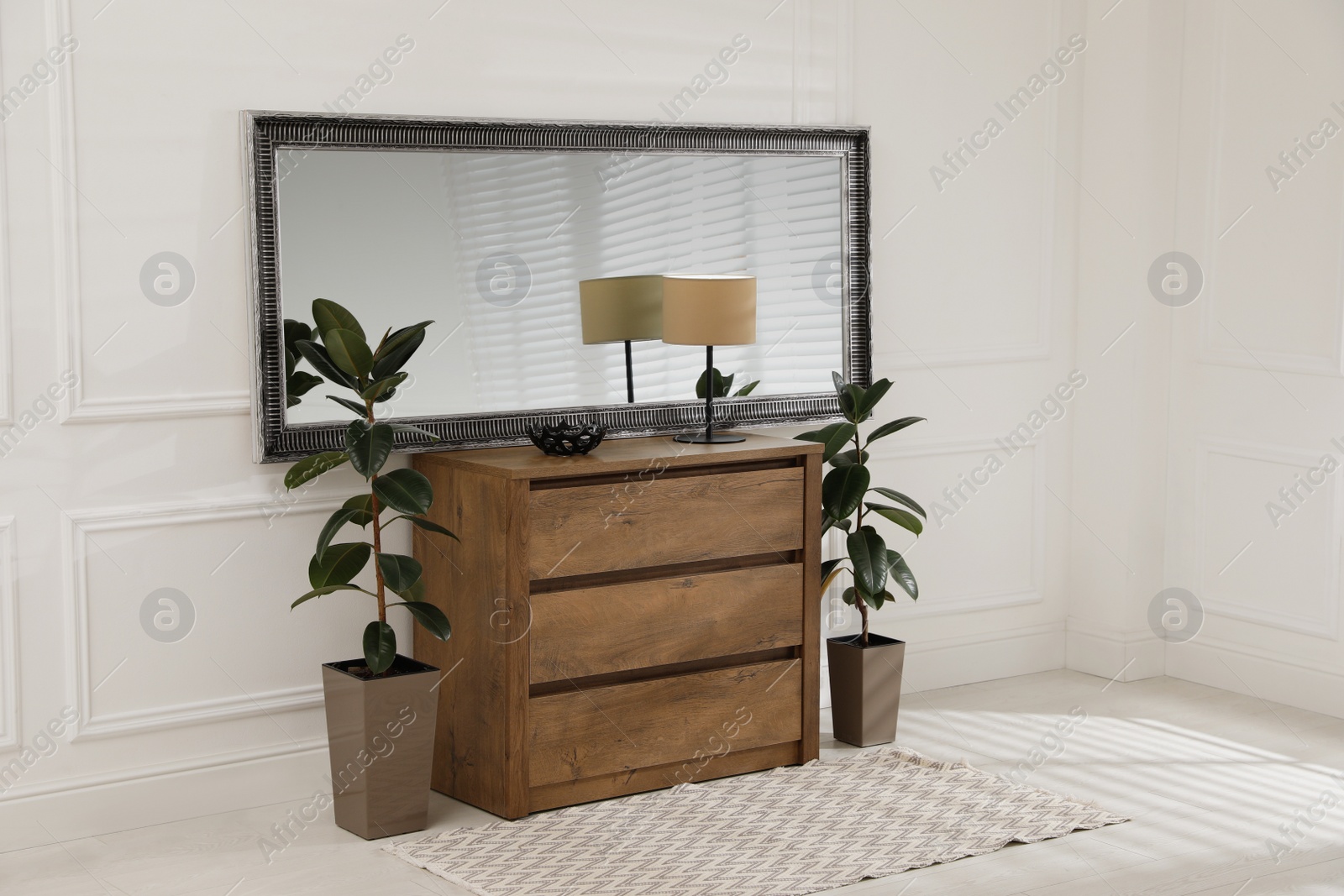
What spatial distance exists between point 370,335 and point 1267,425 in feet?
9.29

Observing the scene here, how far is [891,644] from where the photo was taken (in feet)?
13.4

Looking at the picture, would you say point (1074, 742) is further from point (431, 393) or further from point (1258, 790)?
point (431, 393)

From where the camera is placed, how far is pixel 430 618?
11.0ft

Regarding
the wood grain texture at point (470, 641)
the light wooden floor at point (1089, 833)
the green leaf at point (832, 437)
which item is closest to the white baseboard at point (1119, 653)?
the light wooden floor at point (1089, 833)

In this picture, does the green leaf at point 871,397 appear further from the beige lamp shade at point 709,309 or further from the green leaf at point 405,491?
the green leaf at point 405,491

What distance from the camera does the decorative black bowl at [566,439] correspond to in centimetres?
359

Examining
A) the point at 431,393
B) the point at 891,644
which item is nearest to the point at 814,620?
the point at 891,644

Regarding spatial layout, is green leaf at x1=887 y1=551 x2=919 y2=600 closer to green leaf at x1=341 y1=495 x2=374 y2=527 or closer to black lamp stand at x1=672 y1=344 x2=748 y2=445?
black lamp stand at x1=672 y1=344 x2=748 y2=445

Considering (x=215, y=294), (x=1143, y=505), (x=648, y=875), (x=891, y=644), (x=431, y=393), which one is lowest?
(x=648, y=875)

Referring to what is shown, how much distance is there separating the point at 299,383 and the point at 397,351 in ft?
1.10

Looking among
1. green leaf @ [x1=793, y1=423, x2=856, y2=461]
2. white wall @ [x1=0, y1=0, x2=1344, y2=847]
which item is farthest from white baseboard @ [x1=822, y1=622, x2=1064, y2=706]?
green leaf @ [x1=793, y1=423, x2=856, y2=461]

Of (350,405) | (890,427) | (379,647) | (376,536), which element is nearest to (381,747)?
(379,647)

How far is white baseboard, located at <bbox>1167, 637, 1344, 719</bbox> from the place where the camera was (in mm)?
4367

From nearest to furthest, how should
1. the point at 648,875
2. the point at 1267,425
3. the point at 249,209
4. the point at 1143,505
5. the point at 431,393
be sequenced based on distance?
the point at 648,875 → the point at 249,209 → the point at 431,393 → the point at 1267,425 → the point at 1143,505
